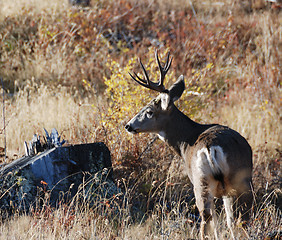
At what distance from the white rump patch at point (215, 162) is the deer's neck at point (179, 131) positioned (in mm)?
647

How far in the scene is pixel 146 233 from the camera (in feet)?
14.7

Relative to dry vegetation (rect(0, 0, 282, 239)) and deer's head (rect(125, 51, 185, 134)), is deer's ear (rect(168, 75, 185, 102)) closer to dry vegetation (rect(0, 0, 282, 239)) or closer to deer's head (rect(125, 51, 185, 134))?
deer's head (rect(125, 51, 185, 134))

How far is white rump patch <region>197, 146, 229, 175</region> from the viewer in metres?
3.91

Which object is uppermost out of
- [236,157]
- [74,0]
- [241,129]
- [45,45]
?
[74,0]

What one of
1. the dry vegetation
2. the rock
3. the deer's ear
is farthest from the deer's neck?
the rock

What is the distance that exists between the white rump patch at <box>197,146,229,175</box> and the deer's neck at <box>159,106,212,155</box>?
0.65m

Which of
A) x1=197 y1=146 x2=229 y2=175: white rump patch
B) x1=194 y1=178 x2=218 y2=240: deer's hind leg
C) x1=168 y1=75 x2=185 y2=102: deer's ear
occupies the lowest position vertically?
x1=194 y1=178 x2=218 y2=240: deer's hind leg

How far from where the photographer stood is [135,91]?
20.4 feet

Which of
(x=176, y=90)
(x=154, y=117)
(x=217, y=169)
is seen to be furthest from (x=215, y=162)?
(x=176, y=90)

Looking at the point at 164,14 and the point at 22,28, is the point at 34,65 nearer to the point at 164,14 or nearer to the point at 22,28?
the point at 22,28

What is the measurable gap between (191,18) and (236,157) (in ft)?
36.1

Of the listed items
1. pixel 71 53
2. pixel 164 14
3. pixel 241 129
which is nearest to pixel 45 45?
→ pixel 71 53

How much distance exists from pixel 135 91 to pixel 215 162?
2.56m

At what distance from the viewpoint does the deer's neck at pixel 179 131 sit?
15.4 ft
